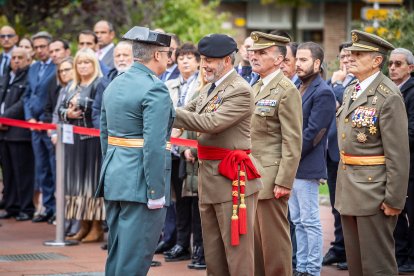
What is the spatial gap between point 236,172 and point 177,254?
2945 mm

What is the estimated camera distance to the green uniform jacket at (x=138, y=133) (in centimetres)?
673

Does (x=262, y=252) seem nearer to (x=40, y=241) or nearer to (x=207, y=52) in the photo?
(x=207, y=52)

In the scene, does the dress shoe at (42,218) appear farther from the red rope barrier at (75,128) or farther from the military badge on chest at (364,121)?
the military badge on chest at (364,121)

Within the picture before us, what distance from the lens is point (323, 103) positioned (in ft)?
29.3

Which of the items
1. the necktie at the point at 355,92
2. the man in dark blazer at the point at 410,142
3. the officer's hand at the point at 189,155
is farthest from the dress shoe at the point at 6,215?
the necktie at the point at 355,92

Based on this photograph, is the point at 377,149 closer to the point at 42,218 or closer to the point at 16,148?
the point at 42,218

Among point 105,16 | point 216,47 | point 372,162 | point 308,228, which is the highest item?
point 105,16

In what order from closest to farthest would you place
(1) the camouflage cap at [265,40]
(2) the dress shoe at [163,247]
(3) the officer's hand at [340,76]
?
(1) the camouflage cap at [265,40] → (3) the officer's hand at [340,76] → (2) the dress shoe at [163,247]

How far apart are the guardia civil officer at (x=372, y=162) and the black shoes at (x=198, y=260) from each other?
7.63ft

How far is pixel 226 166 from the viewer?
24.1ft

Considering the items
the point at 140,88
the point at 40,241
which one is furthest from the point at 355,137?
the point at 40,241

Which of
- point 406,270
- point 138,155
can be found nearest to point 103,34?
point 406,270

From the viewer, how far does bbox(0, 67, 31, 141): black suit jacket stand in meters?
13.1

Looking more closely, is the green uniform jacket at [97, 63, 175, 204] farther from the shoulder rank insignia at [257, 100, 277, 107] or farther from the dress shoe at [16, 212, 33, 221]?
the dress shoe at [16, 212, 33, 221]
